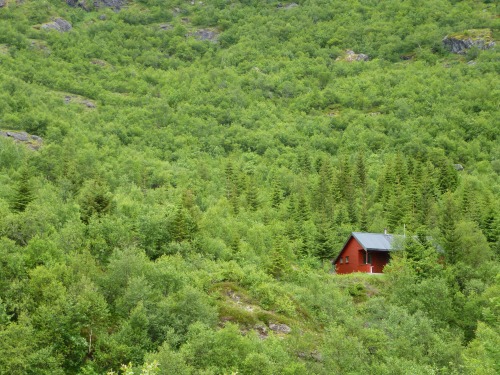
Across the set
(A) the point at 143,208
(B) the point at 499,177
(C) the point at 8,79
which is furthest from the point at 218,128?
(A) the point at 143,208

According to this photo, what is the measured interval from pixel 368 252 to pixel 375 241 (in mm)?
1465

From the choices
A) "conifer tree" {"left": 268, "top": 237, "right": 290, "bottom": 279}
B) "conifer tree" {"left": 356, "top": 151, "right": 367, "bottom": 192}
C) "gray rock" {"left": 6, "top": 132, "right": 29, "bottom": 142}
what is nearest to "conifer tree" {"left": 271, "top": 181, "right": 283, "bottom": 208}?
"conifer tree" {"left": 356, "top": 151, "right": 367, "bottom": 192}

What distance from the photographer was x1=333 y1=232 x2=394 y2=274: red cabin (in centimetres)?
6993

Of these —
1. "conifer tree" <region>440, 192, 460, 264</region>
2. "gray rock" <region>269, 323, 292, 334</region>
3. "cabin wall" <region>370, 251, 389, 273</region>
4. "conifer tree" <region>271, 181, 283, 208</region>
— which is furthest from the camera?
"conifer tree" <region>271, 181, 283, 208</region>

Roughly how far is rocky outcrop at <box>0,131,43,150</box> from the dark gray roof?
78162mm

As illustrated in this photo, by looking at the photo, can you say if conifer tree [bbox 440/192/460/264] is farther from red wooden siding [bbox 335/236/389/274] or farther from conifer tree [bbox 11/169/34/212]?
conifer tree [bbox 11/169/34/212]

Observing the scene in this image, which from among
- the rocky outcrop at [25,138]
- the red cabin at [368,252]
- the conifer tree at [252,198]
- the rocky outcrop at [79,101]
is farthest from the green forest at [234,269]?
the rocky outcrop at [79,101]

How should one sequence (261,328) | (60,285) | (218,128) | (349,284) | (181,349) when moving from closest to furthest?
(181,349) < (60,285) < (261,328) < (349,284) < (218,128)

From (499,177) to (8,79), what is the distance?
379 ft

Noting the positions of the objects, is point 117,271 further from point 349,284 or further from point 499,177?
point 499,177

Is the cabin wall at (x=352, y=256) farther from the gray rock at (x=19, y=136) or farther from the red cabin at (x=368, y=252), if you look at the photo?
the gray rock at (x=19, y=136)

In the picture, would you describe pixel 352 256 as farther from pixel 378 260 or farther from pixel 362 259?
pixel 378 260

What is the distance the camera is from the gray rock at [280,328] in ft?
176

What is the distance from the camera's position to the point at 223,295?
56531 mm
